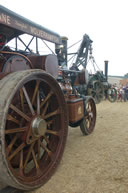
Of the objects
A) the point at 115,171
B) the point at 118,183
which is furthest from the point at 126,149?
the point at 118,183

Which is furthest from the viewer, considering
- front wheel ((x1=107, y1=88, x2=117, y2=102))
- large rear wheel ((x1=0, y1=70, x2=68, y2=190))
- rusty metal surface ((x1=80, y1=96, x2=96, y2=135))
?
front wheel ((x1=107, y1=88, x2=117, y2=102))

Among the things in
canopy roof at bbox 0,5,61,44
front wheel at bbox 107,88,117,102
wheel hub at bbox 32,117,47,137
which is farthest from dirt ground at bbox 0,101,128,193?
front wheel at bbox 107,88,117,102

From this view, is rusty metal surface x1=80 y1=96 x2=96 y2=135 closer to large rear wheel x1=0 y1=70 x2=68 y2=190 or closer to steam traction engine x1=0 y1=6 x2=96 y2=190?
steam traction engine x1=0 y1=6 x2=96 y2=190

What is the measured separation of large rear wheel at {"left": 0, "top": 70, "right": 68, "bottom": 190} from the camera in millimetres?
1319

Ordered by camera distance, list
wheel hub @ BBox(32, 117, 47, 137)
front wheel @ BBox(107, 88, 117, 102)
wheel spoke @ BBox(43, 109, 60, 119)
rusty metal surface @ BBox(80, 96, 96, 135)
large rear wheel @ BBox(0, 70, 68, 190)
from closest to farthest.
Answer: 1. large rear wheel @ BBox(0, 70, 68, 190)
2. wheel hub @ BBox(32, 117, 47, 137)
3. wheel spoke @ BBox(43, 109, 60, 119)
4. rusty metal surface @ BBox(80, 96, 96, 135)
5. front wheel @ BBox(107, 88, 117, 102)

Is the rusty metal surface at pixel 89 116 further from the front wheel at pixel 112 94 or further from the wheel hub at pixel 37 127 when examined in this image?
the front wheel at pixel 112 94

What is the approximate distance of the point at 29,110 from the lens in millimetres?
1975

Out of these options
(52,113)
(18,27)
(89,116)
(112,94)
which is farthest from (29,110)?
(112,94)

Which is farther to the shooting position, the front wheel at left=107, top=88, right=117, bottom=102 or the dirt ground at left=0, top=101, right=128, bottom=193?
the front wheel at left=107, top=88, right=117, bottom=102

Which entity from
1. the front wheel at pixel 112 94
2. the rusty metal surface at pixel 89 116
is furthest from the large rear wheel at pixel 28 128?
the front wheel at pixel 112 94

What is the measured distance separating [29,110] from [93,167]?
1061 millimetres

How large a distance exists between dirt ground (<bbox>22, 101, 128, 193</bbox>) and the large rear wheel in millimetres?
193

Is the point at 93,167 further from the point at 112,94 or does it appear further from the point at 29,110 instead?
the point at 112,94

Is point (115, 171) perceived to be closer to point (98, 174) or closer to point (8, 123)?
point (98, 174)
